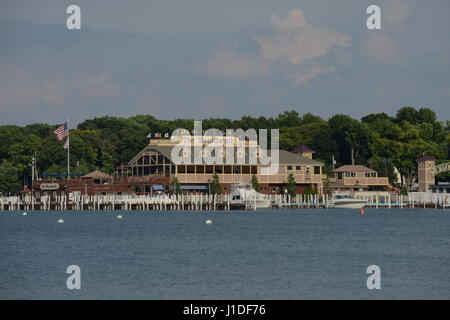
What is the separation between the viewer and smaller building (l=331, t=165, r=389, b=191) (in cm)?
14940

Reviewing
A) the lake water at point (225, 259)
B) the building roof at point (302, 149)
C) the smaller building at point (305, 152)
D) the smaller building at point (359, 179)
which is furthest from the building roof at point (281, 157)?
the lake water at point (225, 259)

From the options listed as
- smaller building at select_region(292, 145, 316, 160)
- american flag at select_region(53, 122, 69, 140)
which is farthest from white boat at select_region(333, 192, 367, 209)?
american flag at select_region(53, 122, 69, 140)

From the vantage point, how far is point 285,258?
60.2m

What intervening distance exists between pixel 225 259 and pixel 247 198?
66.4m

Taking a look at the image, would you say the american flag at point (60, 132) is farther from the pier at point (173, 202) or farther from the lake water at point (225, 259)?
the lake water at point (225, 259)

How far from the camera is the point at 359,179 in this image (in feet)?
491

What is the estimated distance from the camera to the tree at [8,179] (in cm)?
14962

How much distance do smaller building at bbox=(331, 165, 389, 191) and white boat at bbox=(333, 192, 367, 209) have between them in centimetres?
1978

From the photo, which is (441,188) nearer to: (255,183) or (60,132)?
(255,183)

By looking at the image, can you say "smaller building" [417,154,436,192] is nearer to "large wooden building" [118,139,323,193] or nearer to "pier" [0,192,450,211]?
"pier" [0,192,450,211]
